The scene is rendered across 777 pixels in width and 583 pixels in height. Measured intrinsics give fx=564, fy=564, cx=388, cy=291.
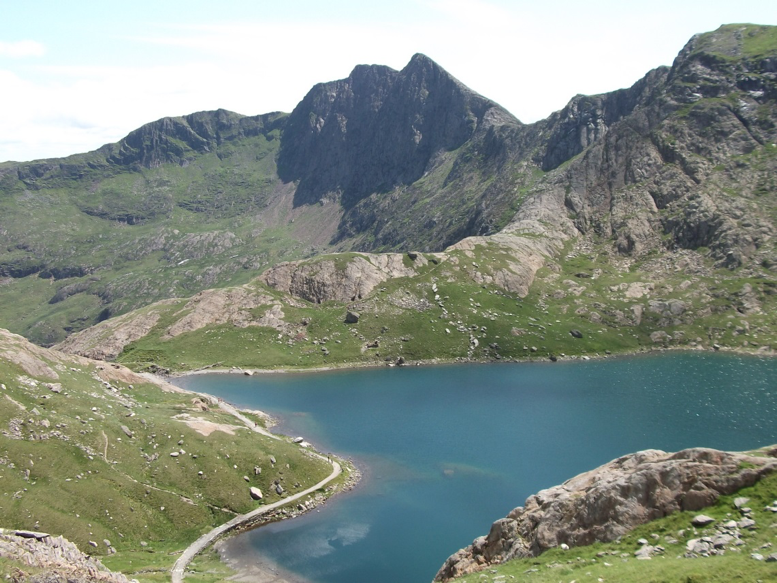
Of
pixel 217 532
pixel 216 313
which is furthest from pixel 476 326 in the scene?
pixel 217 532

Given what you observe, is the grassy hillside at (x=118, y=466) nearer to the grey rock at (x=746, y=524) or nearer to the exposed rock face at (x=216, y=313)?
the grey rock at (x=746, y=524)

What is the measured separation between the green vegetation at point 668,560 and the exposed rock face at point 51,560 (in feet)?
74.4

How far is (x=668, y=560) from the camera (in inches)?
1155

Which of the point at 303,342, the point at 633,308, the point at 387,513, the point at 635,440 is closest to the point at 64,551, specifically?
the point at 387,513

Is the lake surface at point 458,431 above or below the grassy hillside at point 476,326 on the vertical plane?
below

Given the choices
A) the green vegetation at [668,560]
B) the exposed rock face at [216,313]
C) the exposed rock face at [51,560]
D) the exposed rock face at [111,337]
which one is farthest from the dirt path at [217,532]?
the exposed rock face at [111,337]

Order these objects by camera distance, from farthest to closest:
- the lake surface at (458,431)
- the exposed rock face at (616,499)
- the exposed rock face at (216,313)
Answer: the exposed rock face at (216,313) → the lake surface at (458,431) → the exposed rock face at (616,499)

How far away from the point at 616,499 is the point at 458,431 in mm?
68754

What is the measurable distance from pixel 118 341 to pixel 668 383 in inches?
6433

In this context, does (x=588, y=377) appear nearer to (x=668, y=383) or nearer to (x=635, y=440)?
(x=668, y=383)

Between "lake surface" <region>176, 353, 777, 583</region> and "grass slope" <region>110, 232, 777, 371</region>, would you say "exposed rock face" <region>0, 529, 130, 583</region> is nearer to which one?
"lake surface" <region>176, 353, 777, 583</region>

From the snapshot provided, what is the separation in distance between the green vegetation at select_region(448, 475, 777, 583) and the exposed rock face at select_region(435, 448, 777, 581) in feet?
2.60

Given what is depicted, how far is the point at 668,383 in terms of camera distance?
13212cm

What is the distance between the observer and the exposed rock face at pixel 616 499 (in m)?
32.8
